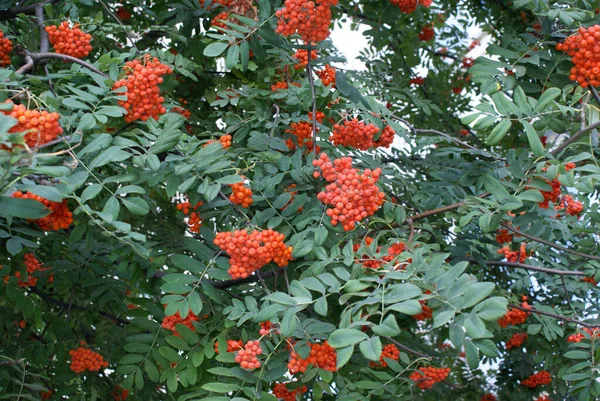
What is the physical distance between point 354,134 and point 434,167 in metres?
0.84

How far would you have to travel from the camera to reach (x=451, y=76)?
5.77m

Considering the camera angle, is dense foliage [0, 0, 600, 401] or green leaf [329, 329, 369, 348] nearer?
green leaf [329, 329, 369, 348]

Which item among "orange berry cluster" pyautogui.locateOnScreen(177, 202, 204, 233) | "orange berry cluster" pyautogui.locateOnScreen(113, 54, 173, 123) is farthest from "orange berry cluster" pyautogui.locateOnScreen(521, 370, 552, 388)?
"orange berry cluster" pyautogui.locateOnScreen(113, 54, 173, 123)

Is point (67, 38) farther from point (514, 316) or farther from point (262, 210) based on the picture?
point (514, 316)

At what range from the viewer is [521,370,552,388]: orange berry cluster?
13.2 ft

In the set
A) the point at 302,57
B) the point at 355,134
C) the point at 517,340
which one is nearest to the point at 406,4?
the point at 302,57

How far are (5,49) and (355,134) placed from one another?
1322 mm

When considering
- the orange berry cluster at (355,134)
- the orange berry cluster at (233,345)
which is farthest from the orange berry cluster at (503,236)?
the orange berry cluster at (233,345)

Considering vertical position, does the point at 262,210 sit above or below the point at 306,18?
below

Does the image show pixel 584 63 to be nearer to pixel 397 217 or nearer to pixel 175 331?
pixel 397 217

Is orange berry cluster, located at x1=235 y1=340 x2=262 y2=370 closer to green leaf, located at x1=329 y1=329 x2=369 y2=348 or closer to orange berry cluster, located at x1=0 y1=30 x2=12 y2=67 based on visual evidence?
green leaf, located at x1=329 y1=329 x2=369 y2=348

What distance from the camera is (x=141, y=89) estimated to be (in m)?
2.23

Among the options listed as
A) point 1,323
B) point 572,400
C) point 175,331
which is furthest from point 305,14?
point 572,400

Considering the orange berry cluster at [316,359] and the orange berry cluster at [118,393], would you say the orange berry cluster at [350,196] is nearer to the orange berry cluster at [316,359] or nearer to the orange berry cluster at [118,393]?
the orange berry cluster at [316,359]
